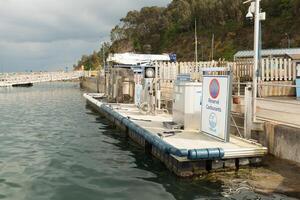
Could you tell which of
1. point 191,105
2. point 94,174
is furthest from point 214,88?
point 94,174

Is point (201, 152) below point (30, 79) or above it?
below

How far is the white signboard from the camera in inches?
439

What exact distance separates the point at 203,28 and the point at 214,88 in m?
83.9

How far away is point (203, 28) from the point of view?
Result: 93.5m

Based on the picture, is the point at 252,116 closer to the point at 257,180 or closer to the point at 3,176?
the point at 257,180

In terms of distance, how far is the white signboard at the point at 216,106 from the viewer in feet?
36.6

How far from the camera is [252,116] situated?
12.2 m

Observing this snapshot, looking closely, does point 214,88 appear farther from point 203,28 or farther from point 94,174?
point 203,28

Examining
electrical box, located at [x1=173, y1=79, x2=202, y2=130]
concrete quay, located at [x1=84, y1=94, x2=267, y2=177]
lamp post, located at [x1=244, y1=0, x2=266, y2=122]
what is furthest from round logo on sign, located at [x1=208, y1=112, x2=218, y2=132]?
lamp post, located at [x1=244, y1=0, x2=266, y2=122]

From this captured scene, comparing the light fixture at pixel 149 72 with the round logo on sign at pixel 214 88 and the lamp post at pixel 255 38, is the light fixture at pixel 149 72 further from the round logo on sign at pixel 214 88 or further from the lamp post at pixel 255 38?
the round logo on sign at pixel 214 88

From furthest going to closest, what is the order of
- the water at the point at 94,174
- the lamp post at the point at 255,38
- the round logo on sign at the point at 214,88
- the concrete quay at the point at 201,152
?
the lamp post at the point at 255,38
the round logo on sign at the point at 214,88
the concrete quay at the point at 201,152
the water at the point at 94,174

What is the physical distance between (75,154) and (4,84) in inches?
2631

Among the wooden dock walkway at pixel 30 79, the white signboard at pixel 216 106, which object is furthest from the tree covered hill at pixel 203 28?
the white signboard at pixel 216 106

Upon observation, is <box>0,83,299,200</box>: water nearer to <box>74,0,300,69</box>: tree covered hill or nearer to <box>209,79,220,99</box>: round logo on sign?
<box>209,79,220,99</box>: round logo on sign
